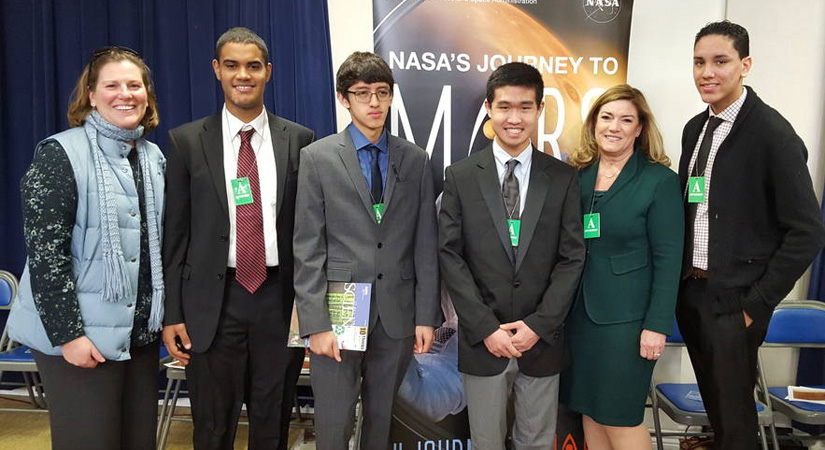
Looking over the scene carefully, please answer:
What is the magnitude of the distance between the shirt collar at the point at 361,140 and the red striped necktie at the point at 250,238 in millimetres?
441

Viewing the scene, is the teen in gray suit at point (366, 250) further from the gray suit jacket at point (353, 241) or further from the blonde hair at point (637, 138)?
the blonde hair at point (637, 138)

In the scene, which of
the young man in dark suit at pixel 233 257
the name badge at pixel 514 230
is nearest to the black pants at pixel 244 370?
the young man in dark suit at pixel 233 257

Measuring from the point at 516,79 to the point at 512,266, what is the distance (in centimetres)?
76

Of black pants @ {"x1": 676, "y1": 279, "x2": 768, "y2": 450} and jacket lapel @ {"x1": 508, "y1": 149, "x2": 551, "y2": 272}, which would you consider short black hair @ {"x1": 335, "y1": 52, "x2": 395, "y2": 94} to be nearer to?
jacket lapel @ {"x1": 508, "y1": 149, "x2": 551, "y2": 272}

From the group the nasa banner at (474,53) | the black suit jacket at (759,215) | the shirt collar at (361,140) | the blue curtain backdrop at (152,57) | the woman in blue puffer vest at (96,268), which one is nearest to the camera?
the woman in blue puffer vest at (96,268)

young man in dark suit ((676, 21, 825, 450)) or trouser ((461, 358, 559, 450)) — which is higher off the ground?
young man in dark suit ((676, 21, 825, 450))

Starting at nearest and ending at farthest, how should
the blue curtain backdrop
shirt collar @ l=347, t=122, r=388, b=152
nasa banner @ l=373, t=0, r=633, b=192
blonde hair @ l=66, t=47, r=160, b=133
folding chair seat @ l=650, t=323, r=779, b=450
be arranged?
blonde hair @ l=66, t=47, r=160, b=133
shirt collar @ l=347, t=122, r=388, b=152
folding chair seat @ l=650, t=323, r=779, b=450
nasa banner @ l=373, t=0, r=633, b=192
the blue curtain backdrop

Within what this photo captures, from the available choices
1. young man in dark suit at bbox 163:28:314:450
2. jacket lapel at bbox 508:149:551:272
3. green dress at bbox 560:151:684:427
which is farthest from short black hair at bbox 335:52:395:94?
→ green dress at bbox 560:151:684:427

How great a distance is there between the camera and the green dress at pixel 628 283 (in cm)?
219

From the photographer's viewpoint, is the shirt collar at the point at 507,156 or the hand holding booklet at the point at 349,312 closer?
the hand holding booklet at the point at 349,312

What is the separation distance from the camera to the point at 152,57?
145 inches

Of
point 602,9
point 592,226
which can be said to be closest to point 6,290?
point 592,226

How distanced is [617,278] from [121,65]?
6.88ft

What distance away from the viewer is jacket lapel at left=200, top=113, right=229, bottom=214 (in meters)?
2.22
